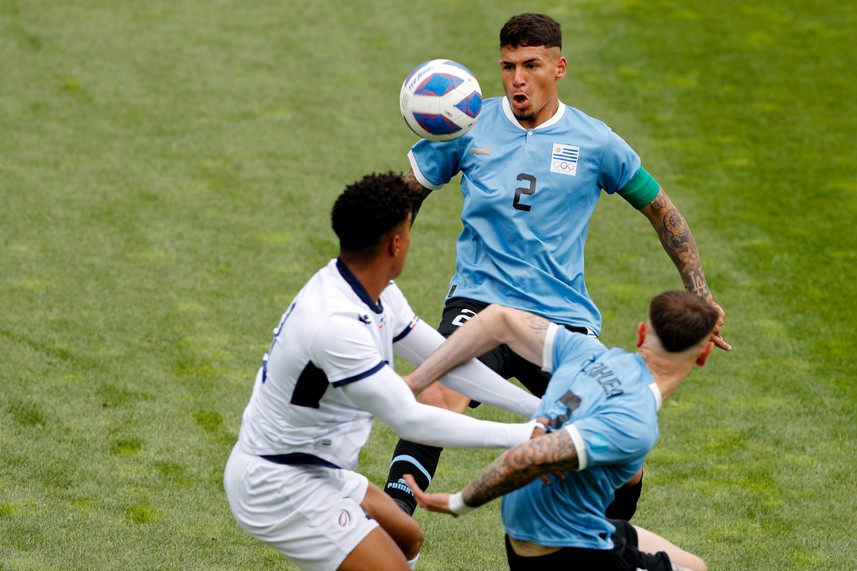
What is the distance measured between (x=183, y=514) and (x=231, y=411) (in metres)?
1.64

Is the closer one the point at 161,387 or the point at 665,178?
the point at 161,387

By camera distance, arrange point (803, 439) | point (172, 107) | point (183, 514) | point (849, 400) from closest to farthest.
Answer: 1. point (183, 514)
2. point (803, 439)
3. point (849, 400)
4. point (172, 107)

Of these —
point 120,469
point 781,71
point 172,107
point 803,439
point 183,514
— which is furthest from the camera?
point 781,71

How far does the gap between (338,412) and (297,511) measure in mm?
481

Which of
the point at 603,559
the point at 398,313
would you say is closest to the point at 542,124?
the point at 398,313

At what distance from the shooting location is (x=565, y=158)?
714cm

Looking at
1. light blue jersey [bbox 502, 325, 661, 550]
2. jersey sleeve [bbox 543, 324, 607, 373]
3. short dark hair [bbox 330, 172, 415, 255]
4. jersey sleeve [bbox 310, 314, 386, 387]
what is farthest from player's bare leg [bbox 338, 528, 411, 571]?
short dark hair [bbox 330, 172, 415, 255]

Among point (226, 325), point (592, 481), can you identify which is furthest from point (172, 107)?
point (592, 481)

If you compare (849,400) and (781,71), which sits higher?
(781,71)

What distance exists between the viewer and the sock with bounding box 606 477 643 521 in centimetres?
725

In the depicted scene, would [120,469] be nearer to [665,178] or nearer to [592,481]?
[592,481]

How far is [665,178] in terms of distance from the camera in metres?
14.0

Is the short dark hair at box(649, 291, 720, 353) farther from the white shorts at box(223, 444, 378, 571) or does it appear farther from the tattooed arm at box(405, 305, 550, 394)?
the white shorts at box(223, 444, 378, 571)

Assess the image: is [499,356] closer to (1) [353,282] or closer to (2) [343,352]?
(1) [353,282]
